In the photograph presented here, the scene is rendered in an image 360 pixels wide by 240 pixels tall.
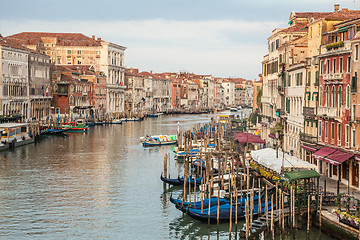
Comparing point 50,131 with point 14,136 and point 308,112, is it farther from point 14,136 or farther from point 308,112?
point 308,112

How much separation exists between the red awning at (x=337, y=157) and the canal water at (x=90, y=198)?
10.2ft

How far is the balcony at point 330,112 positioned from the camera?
18.9 m

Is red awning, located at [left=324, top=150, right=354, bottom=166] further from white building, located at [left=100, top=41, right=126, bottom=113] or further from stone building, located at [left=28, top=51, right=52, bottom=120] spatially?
white building, located at [left=100, top=41, right=126, bottom=113]

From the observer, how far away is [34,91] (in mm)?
54719

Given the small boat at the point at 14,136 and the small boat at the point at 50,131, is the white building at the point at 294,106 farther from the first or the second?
the small boat at the point at 50,131

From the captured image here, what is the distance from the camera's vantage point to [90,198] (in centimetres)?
2127

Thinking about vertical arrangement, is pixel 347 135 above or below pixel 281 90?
below

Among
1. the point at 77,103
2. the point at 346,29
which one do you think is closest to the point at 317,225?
the point at 346,29

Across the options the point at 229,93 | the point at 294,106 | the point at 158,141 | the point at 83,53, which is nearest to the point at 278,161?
the point at 294,106

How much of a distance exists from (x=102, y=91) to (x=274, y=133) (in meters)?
46.1

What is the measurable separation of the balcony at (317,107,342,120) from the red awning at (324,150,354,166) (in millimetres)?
1150

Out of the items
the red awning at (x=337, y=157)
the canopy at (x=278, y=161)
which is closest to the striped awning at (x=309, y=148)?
the canopy at (x=278, y=161)

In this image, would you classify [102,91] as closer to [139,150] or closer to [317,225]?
[139,150]

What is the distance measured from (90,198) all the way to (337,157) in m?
8.49
